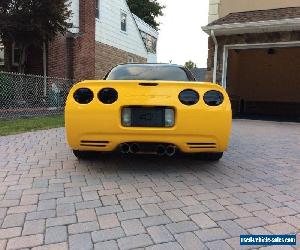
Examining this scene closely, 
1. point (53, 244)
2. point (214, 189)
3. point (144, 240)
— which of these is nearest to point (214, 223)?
point (144, 240)

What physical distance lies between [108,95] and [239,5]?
35.1 ft

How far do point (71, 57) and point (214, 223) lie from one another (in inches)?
604

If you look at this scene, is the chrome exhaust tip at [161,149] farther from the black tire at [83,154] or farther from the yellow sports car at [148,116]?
the black tire at [83,154]

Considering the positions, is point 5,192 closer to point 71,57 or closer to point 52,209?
point 52,209

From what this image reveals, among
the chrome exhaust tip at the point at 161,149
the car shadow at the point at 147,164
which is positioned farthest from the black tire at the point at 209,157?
the chrome exhaust tip at the point at 161,149

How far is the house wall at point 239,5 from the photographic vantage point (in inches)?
473

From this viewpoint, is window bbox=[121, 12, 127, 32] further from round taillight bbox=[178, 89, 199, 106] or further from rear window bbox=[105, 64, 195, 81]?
round taillight bbox=[178, 89, 199, 106]

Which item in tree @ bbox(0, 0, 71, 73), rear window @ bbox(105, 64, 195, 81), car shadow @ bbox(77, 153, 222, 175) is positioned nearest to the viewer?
car shadow @ bbox(77, 153, 222, 175)

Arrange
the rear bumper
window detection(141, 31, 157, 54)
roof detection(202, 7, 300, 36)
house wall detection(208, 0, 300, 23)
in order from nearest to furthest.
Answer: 1. the rear bumper
2. roof detection(202, 7, 300, 36)
3. house wall detection(208, 0, 300, 23)
4. window detection(141, 31, 157, 54)

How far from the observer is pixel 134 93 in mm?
3617

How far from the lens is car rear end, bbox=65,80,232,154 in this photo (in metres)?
3.55

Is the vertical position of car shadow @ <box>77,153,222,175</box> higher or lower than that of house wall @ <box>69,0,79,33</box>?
lower

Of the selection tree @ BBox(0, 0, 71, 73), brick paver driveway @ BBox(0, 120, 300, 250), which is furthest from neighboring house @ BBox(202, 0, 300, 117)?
brick paver driveway @ BBox(0, 120, 300, 250)

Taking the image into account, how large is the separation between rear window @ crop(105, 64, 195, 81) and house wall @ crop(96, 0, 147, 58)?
1518 centimetres
